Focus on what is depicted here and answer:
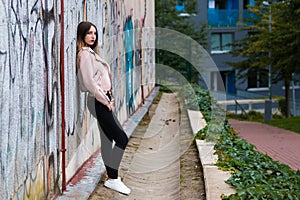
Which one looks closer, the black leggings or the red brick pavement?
the black leggings

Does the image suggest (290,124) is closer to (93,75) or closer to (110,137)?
(110,137)

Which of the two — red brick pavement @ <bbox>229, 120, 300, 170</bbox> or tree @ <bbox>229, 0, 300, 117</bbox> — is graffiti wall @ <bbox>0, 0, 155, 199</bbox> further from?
tree @ <bbox>229, 0, 300, 117</bbox>

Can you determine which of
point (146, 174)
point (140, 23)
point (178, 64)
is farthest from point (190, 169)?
point (178, 64)

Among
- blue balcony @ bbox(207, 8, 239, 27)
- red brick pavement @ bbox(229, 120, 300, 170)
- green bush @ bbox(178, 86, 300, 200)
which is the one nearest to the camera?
green bush @ bbox(178, 86, 300, 200)

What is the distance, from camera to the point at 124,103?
11367mm

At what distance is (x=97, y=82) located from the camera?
630cm

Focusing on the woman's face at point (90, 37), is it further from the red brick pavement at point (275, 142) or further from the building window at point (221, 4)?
the building window at point (221, 4)

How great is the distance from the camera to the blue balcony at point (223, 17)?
45.1 metres

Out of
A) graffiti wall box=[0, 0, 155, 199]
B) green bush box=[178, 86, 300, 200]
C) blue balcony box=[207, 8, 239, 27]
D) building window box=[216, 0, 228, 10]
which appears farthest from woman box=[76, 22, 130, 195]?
building window box=[216, 0, 228, 10]

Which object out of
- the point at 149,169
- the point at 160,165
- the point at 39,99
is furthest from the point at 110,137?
the point at 160,165

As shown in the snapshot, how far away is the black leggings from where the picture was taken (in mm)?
6398

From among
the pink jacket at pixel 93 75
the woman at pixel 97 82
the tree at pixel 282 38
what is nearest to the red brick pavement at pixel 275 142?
the tree at pixel 282 38

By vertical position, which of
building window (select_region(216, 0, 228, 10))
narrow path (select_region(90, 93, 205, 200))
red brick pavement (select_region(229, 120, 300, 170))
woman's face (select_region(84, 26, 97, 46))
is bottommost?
red brick pavement (select_region(229, 120, 300, 170))

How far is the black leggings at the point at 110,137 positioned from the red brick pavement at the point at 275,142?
21.5 ft
